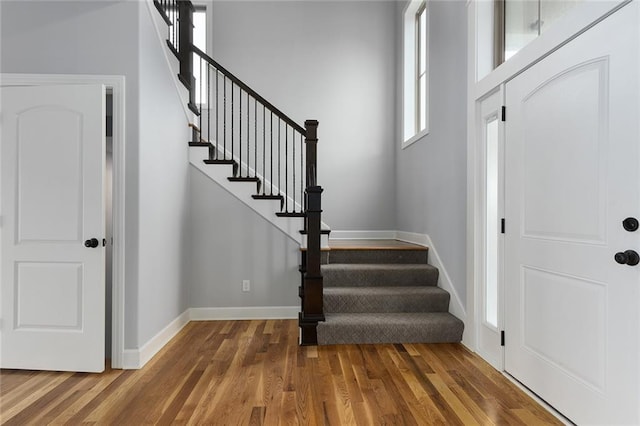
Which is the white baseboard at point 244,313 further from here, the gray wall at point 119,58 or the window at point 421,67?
the window at point 421,67

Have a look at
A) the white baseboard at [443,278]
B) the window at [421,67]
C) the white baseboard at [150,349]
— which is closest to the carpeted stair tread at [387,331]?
the white baseboard at [443,278]

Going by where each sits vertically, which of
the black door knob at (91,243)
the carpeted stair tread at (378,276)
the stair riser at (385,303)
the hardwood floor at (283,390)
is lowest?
the hardwood floor at (283,390)

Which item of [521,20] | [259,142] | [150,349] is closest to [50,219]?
[150,349]

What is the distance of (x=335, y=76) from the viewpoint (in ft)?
17.9

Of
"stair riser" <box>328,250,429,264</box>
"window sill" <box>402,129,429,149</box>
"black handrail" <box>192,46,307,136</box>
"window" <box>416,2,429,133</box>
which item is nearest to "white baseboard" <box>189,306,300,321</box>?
"stair riser" <box>328,250,429,264</box>

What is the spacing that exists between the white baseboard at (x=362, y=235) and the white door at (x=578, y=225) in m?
2.91

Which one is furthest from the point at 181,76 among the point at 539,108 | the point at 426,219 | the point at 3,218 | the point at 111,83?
the point at 539,108

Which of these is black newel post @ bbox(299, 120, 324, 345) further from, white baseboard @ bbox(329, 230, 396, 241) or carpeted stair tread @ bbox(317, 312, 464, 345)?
white baseboard @ bbox(329, 230, 396, 241)

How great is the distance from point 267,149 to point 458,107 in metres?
2.79

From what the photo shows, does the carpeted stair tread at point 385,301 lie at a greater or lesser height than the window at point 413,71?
lesser

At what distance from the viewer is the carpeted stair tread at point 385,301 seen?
3.54 m

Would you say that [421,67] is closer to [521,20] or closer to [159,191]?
[521,20]

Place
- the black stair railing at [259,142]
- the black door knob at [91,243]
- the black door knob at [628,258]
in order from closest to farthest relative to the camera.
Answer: the black door knob at [628,258] → the black door knob at [91,243] → the black stair railing at [259,142]

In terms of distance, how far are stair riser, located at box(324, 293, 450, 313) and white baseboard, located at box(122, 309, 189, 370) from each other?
56.0 inches
